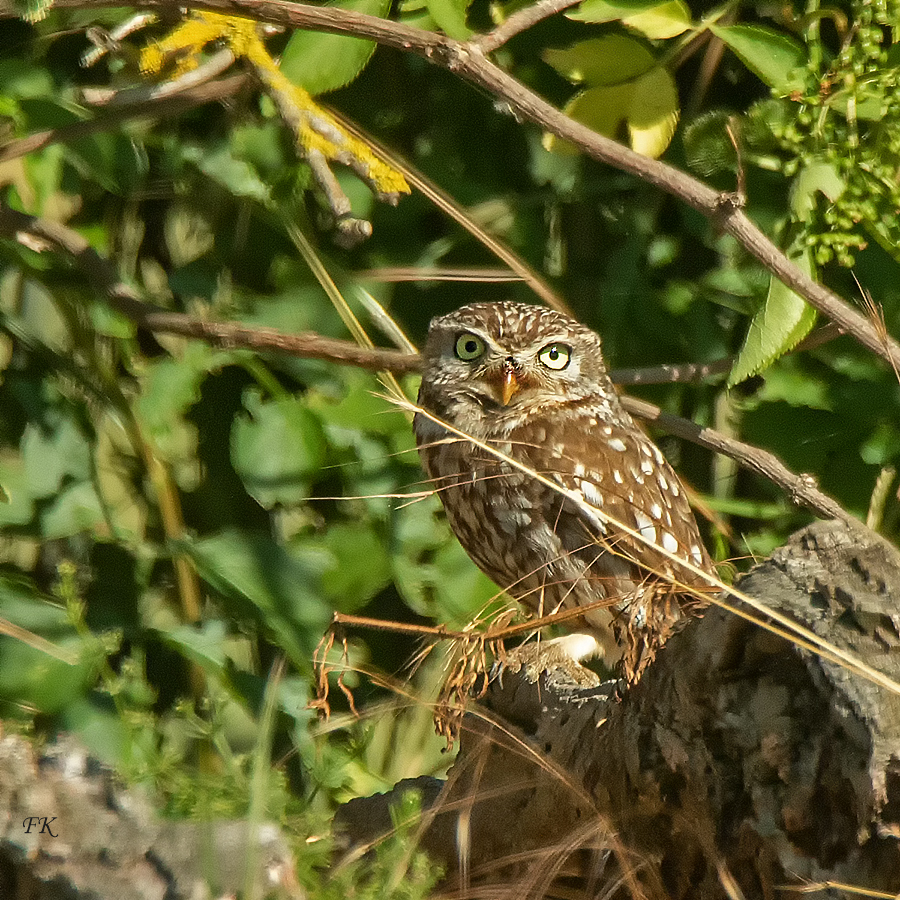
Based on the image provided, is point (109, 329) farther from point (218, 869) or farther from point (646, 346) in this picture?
point (218, 869)

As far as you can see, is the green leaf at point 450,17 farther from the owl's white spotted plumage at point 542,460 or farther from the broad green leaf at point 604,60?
the owl's white spotted plumage at point 542,460

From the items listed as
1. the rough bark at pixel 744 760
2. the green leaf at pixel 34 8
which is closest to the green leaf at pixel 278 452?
the rough bark at pixel 744 760

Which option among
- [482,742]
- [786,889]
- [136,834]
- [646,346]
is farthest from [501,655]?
[646,346]

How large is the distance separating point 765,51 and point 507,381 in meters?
0.85

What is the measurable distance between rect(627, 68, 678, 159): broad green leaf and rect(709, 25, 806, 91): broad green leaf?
0.66 feet

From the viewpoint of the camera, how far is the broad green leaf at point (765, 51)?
238cm

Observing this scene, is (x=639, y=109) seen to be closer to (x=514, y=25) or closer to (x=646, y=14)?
(x=646, y=14)

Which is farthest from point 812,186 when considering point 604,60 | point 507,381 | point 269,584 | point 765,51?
point 269,584

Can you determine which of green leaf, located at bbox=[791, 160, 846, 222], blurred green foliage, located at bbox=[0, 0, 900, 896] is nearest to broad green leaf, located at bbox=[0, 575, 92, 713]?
blurred green foliage, located at bbox=[0, 0, 900, 896]

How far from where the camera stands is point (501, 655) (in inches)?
75.4

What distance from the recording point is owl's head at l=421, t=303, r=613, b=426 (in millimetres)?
2748

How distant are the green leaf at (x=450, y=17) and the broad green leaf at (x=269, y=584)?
1.05m

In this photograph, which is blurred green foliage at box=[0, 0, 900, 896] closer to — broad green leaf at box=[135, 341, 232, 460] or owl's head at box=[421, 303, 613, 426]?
broad green leaf at box=[135, 341, 232, 460]

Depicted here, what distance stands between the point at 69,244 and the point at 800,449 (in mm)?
1668
